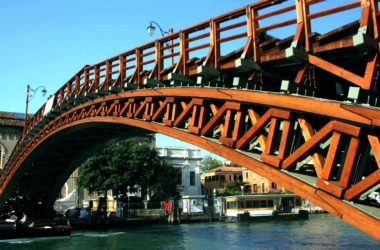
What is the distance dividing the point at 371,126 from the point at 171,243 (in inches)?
884

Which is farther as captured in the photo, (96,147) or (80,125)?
(96,147)

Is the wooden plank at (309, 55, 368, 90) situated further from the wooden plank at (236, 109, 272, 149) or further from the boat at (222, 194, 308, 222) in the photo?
the boat at (222, 194, 308, 222)

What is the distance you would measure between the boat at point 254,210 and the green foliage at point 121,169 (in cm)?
1030

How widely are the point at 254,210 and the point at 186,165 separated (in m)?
13.7

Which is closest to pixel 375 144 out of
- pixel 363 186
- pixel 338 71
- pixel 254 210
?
pixel 363 186

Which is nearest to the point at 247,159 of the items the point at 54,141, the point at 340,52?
the point at 340,52

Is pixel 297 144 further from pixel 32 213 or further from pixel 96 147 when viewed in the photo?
pixel 32 213

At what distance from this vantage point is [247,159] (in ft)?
35.3

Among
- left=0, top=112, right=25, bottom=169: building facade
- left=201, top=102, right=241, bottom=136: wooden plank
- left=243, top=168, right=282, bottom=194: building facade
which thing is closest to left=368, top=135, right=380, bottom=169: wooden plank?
left=201, top=102, right=241, bottom=136: wooden plank

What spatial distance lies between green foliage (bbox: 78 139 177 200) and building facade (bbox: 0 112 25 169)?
35.5ft

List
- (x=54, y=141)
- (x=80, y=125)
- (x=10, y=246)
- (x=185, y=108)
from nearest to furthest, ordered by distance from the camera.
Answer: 1. (x=185, y=108)
2. (x=80, y=125)
3. (x=10, y=246)
4. (x=54, y=141)

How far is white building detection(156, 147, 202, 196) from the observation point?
2457 inches

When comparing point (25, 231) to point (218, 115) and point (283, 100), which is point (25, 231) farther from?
point (283, 100)

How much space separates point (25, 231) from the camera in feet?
102
